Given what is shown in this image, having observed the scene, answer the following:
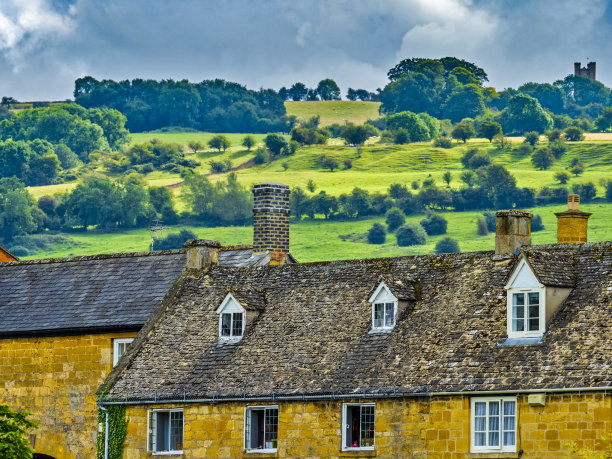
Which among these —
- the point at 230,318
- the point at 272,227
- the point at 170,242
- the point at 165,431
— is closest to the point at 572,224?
the point at 230,318

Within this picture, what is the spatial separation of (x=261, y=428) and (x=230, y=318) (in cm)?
445

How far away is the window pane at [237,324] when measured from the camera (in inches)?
1661

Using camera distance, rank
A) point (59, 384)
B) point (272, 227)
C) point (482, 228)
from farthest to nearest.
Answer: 1. point (482, 228)
2. point (272, 227)
3. point (59, 384)

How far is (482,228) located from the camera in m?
196

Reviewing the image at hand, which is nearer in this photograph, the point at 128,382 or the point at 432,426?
the point at 432,426

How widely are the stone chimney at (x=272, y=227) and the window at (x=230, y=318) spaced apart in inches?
303

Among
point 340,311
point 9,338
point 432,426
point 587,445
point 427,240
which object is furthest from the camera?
point 427,240

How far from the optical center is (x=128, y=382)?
136 ft

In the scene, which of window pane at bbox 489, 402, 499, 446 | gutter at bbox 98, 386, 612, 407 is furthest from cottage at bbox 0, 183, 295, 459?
window pane at bbox 489, 402, 499, 446

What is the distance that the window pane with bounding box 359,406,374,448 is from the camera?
121 feet

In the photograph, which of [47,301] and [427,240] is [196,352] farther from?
[427,240]

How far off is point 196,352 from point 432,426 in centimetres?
921

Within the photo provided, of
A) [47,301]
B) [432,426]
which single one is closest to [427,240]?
[47,301]

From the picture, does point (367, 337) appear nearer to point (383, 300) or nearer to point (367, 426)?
point (383, 300)
